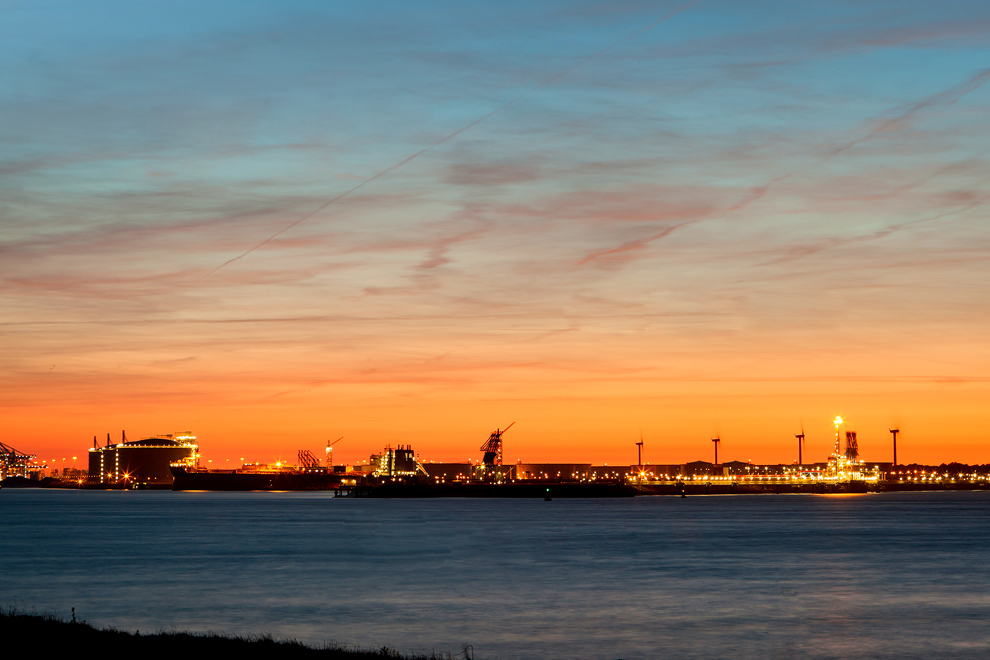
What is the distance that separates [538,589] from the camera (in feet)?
176

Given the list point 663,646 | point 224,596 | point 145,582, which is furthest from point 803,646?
point 145,582

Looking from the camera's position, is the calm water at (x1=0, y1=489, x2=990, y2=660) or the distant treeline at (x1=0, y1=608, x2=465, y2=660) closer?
the distant treeline at (x1=0, y1=608, x2=465, y2=660)

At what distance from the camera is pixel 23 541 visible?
93.5 metres

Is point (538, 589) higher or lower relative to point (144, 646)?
lower

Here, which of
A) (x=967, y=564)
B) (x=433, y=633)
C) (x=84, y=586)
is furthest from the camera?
(x=967, y=564)

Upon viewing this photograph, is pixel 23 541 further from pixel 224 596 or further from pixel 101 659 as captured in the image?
pixel 101 659

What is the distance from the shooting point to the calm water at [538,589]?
127 ft

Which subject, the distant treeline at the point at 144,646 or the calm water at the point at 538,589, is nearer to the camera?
the distant treeline at the point at 144,646

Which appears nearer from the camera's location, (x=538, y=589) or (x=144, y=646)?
(x=144, y=646)

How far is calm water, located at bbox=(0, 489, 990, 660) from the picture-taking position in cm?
3856

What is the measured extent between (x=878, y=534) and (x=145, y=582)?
7722 centimetres

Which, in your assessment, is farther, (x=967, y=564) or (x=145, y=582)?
(x=967, y=564)

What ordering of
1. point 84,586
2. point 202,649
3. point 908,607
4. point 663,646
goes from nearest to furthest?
1. point 202,649
2. point 663,646
3. point 908,607
4. point 84,586

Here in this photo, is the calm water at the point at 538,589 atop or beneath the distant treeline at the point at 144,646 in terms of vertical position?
beneath
